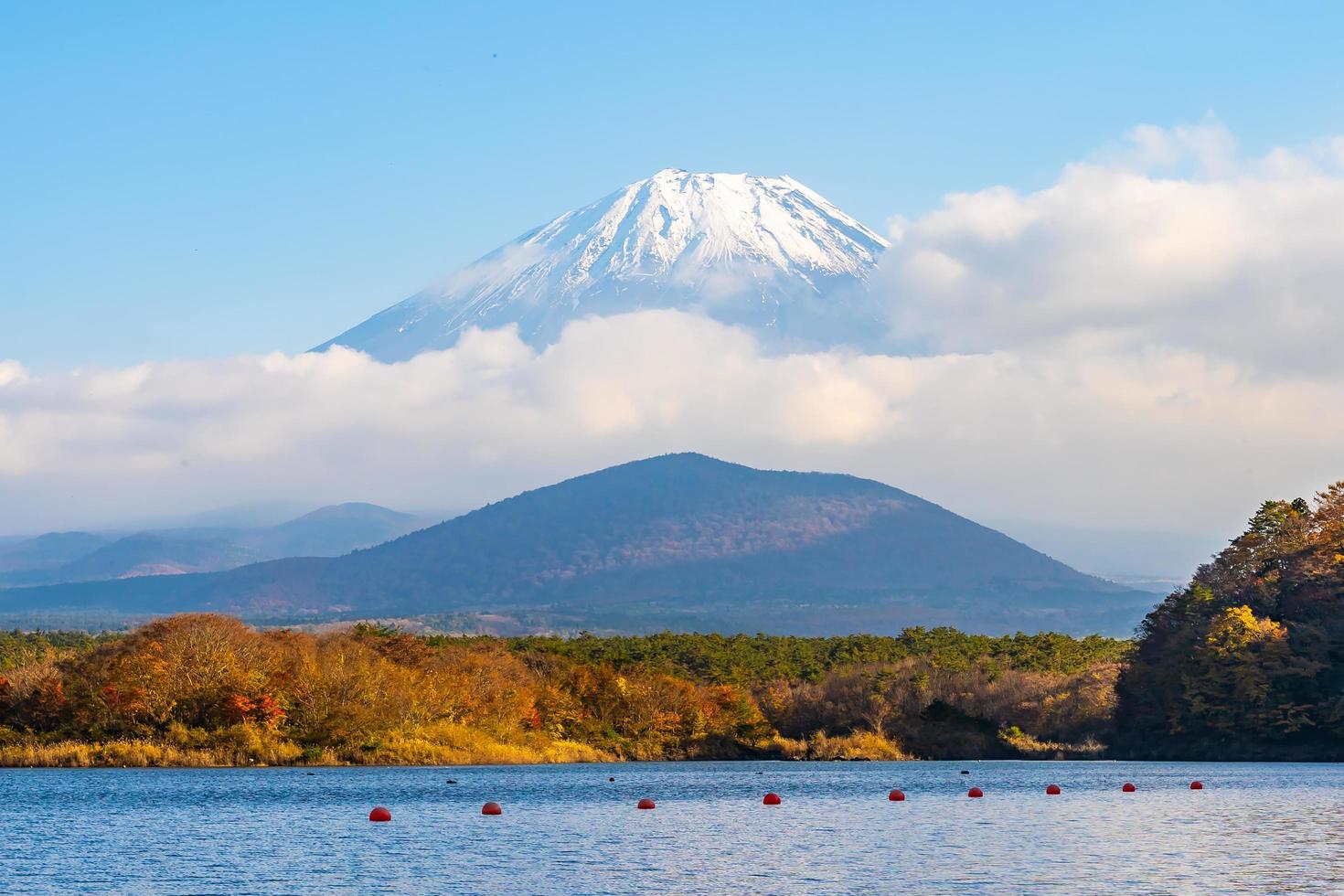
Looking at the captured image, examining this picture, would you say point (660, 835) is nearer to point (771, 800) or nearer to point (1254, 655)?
point (771, 800)

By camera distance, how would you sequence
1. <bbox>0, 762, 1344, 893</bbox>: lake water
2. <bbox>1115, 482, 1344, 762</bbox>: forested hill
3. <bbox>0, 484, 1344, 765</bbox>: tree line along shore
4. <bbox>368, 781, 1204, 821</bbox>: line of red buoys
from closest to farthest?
<bbox>0, 762, 1344, 893</bbox>: lake water → <bbox>368, 781, 1204, 821</bbox>: line of red buoys → <bbox>0, 484, 1344, 765</bbox>: tree line along shore → <bbox>1115, 482, 1344, 762</bbox>: forested hill

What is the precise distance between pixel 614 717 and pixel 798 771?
2291 cm

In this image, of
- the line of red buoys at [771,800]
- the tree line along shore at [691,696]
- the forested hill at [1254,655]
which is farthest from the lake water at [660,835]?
the forested hill at [1254,655]

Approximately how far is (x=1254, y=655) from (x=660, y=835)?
199 ft

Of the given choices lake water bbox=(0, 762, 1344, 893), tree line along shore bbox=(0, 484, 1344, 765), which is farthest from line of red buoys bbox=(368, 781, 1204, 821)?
tree line along shore bbox=(0, 484, 1344, 765)

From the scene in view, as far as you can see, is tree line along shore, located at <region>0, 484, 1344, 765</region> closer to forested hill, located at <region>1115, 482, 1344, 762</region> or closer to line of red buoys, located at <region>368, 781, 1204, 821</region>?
forested hill, located at <region>1115, 482, 1344, 762</region>

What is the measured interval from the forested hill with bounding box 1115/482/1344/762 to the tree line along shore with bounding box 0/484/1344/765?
→ 14 cm

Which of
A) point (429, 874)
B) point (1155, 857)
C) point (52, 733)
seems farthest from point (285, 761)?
point (1155, 857)

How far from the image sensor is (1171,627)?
391 ft

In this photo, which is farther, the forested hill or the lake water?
the forested hill

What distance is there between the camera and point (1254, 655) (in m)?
107

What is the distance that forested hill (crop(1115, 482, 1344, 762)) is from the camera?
348ft

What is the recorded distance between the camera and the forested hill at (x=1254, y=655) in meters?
106

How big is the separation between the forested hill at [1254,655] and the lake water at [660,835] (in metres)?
13.1
